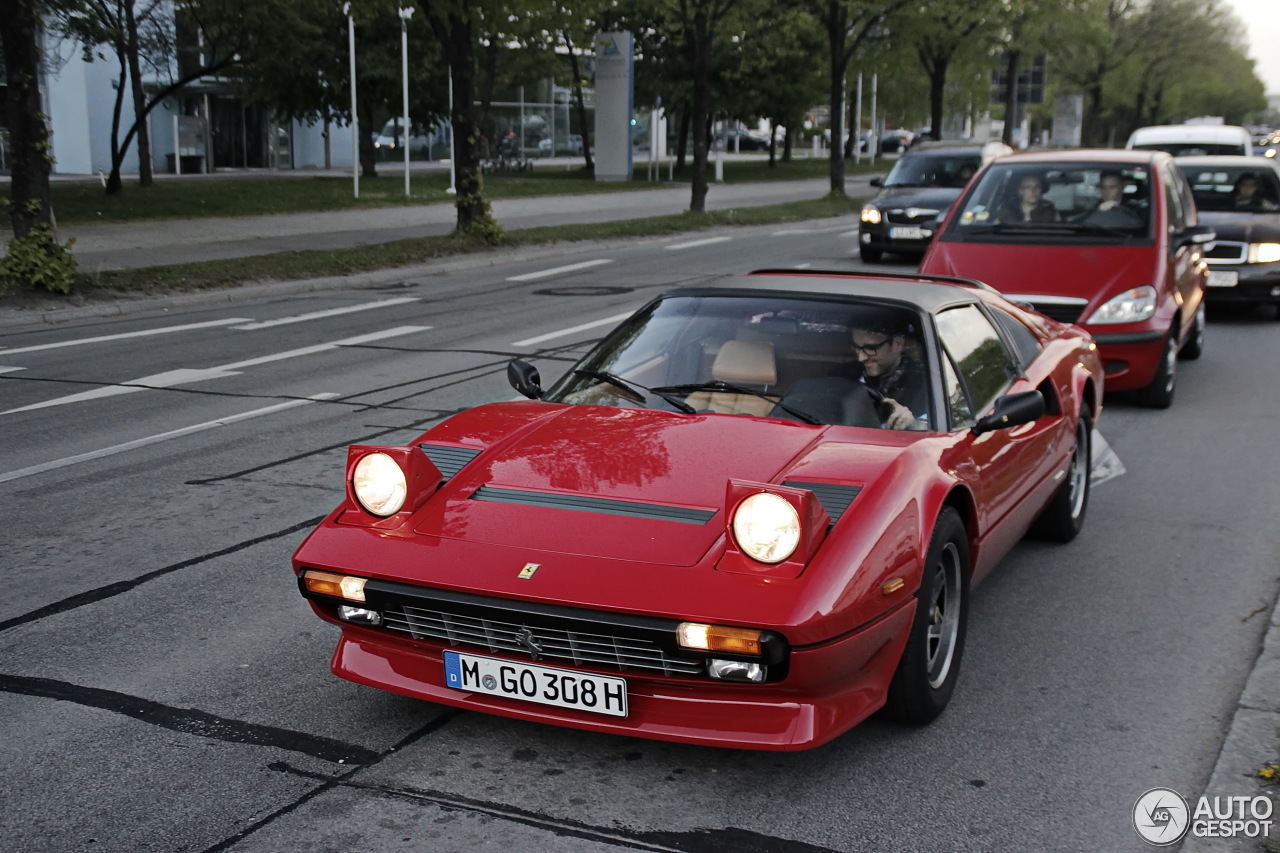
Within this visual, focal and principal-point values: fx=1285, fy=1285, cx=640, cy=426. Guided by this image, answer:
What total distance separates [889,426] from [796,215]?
25.2 meters

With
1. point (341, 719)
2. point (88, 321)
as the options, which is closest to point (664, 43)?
point (88, 321)

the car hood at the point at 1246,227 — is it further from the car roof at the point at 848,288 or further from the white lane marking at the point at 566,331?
the car roof at the point at 848,288

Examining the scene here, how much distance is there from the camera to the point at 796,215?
95.5 ft

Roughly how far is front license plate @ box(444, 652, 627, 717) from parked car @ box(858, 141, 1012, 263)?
15.8 m

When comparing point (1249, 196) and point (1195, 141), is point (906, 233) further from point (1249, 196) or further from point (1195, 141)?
point (1195, 141)

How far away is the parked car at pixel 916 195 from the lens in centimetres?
1894

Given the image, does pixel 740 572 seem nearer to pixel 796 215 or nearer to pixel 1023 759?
pixel 1023 759

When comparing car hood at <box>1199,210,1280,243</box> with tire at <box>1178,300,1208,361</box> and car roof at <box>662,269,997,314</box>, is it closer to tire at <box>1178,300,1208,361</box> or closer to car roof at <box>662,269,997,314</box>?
tire at <box>1178,300,1208,361</box>

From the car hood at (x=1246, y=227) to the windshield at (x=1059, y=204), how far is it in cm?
404

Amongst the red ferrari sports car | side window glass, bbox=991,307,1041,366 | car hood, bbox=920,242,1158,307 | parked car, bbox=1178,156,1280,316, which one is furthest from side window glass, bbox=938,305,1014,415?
parked car, bbox=1178,156,1280,316

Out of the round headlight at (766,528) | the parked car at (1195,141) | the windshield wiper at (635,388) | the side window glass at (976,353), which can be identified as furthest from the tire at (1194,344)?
the parked car at (1195,141)

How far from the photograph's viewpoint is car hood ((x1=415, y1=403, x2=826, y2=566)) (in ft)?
11.9

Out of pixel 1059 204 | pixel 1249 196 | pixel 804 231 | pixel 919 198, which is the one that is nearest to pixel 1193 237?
pixel 1059 204

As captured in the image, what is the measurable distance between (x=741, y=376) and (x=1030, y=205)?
6.29m
